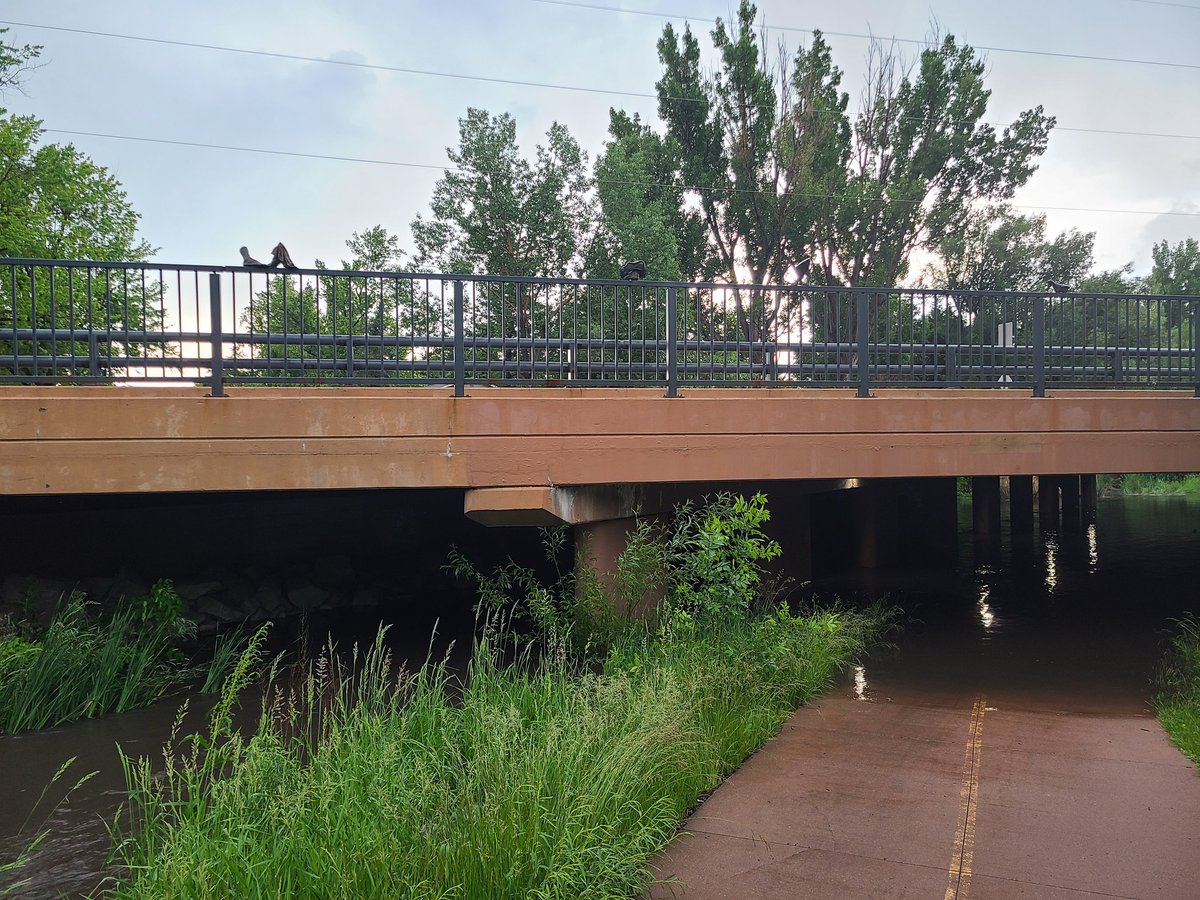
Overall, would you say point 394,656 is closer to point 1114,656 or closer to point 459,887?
point 459,887

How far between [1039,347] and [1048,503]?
19.3m

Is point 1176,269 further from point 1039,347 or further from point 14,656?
point 14,656

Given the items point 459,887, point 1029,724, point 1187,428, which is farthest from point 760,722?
point 1187,428

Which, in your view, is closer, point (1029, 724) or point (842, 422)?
point (1029, 724)

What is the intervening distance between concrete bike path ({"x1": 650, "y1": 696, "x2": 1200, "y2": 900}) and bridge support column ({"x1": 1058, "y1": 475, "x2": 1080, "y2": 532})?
2138 centimetres

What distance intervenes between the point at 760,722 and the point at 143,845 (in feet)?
11.9

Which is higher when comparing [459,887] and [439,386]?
[439,386]

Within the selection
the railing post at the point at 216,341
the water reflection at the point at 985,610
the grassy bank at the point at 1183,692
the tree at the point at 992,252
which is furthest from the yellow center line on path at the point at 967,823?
the tree at the point at 992,252

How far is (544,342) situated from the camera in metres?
8.56

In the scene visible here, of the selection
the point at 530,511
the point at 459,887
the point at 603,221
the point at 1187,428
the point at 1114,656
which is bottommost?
the point at 1114,656

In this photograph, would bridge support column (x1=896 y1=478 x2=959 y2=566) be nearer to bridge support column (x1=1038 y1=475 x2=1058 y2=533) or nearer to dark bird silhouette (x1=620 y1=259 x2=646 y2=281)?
bridge support column (x1=1038 y1=475 x2=1058 y2=533)

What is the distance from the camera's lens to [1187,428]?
8.73 meters

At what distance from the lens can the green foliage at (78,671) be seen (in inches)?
273

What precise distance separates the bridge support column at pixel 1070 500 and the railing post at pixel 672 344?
20.8m
